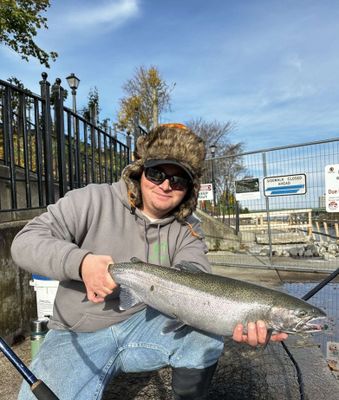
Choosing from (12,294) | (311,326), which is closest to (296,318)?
(311,326)

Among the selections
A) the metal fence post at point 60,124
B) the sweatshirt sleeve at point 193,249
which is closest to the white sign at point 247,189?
the metal fence post at point 60,124

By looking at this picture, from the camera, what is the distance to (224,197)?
10.5 m

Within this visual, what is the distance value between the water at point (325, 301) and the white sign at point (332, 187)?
5.05 feet

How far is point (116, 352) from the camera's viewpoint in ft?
7.41

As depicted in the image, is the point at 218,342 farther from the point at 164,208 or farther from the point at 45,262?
the point at 45,262

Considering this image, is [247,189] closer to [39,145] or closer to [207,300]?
[39,145]

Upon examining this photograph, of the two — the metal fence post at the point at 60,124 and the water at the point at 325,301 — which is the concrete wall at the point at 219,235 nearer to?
the water at the point at 325,301

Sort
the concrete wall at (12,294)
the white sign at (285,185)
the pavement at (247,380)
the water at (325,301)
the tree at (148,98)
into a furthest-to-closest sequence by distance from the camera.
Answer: the tree at (148,98)
the white sign at (285,185)
the water at (325,301)
the concrete wall at (12,294)
the pavement at (247,380)

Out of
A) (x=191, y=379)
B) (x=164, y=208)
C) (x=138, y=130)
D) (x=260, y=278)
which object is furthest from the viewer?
(x=138, y=130)

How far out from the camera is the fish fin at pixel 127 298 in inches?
85.3

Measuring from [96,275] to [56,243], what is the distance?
0.28 meters

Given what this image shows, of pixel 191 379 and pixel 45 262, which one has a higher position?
pixel 45 262

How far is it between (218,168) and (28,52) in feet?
24.0

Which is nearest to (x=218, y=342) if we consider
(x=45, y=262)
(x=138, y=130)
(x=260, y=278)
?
(x=45, y=262)
